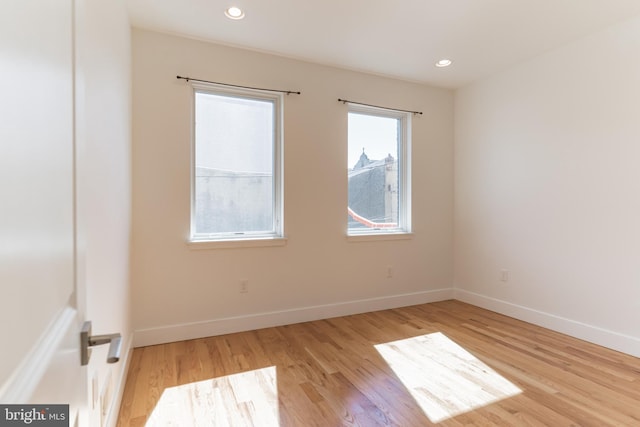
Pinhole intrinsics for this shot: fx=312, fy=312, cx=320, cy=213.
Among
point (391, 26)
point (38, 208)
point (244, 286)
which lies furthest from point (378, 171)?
point (38, 208)

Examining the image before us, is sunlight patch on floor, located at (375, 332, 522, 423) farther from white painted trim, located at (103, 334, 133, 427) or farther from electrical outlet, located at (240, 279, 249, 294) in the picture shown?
white painted trim, located at (103, 334, 133, 427)

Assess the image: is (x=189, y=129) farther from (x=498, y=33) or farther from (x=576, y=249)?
(x=576, y=249)

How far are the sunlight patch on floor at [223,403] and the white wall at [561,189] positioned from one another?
2.77 m

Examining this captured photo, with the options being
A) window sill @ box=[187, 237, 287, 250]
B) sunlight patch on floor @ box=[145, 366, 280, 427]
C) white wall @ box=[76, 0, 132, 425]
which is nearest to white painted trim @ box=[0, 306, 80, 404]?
white wall @ box=[76, 0, 132, 425]

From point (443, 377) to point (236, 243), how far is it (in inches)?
78.4

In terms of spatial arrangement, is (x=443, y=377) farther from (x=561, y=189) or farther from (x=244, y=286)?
(x=561, y=189)

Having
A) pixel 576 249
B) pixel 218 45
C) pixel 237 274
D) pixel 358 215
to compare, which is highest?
pixel 218 45

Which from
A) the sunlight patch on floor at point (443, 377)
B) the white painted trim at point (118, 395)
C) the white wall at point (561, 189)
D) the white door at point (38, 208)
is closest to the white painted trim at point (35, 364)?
the white door at point (38, 208)

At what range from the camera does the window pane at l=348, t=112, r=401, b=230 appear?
3.55 metres

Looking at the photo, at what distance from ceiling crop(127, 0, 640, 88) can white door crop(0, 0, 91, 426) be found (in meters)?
2.22

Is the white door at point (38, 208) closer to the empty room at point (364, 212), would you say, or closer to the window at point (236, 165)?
the empty room at point (364, 212)

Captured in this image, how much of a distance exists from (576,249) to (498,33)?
2.06 m

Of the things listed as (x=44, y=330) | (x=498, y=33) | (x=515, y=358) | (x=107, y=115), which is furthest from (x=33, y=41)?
(x=498, y=33)

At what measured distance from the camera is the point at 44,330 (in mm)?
442
